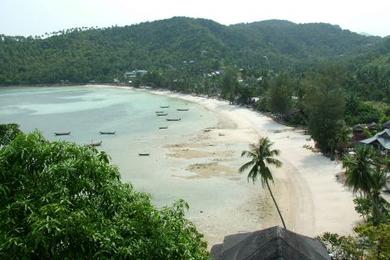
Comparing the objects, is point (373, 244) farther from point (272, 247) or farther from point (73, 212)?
point (73, 212)

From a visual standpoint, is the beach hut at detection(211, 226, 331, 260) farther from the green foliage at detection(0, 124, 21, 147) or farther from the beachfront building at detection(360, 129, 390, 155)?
the beachfront building at detection(360, 129, 390, 155)

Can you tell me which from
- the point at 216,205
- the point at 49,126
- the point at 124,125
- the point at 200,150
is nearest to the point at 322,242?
the point at 216,205

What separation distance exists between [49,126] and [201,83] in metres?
69.2

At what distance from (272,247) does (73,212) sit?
15.1 m

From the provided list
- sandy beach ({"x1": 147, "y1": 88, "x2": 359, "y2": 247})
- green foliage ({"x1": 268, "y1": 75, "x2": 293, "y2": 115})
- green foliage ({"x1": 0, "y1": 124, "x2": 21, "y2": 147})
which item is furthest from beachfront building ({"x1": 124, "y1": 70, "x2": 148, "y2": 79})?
green foliage ({"x1": 0, "y1": 124, "x2": 21, "y2": 147})

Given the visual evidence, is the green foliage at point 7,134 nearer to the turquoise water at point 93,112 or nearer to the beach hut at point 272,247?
the beach hut at point 272,247

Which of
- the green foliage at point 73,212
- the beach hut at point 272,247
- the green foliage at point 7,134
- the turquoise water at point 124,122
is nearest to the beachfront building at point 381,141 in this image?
the turquoise water at point 124,122

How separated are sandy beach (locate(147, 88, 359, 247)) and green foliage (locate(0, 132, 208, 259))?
80.0 feet

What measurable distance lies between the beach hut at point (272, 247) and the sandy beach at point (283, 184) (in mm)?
9071

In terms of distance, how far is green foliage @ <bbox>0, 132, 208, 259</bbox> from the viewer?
8.60 meters

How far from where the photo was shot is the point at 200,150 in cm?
6706

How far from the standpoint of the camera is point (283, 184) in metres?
48.4

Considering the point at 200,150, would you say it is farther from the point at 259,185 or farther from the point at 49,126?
the point at 49,126

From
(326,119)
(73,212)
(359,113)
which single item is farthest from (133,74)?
(73,212)
